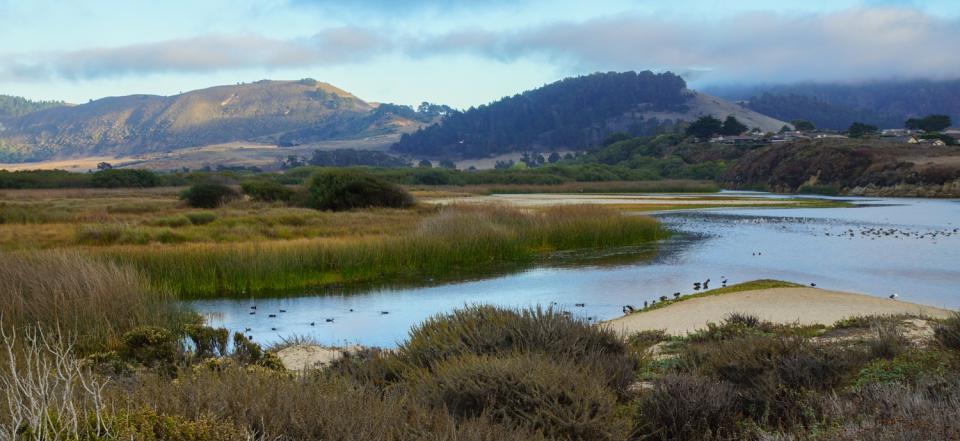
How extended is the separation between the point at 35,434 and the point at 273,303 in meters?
14.3

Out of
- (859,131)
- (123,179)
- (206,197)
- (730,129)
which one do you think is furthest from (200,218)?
(730,129)

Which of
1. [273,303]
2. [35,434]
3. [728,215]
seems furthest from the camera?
[728,215]

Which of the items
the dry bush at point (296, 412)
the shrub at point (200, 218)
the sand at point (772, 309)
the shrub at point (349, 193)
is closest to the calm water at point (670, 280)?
the sand at point (772, 309)

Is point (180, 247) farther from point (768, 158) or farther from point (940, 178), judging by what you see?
point (768, 158)

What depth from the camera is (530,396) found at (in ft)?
17.4

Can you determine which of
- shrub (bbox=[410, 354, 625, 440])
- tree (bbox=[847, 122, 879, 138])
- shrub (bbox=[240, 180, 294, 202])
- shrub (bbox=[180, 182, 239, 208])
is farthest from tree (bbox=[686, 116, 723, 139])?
shrub (bbox=[410, 354, 625, 440])

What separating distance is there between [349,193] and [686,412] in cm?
3452

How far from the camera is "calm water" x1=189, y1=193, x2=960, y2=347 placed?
1518cm

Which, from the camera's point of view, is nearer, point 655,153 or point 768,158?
point 768,158

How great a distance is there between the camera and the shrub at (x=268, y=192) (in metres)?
43.8

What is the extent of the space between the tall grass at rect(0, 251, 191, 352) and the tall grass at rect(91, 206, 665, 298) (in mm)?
2760

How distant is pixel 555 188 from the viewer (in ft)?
272

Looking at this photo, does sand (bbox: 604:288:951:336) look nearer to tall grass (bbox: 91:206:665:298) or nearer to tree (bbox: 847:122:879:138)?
tall grass (bbox: 91:206:665:298)

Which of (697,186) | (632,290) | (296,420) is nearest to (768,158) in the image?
(697,186)
